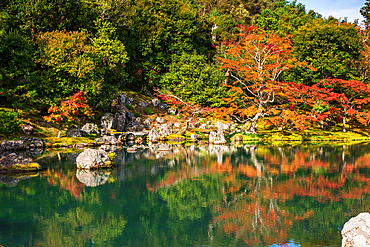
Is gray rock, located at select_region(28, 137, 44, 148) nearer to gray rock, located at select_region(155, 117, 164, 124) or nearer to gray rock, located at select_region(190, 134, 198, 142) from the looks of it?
gray rock, located at select_region(155, 117, 164, 124)

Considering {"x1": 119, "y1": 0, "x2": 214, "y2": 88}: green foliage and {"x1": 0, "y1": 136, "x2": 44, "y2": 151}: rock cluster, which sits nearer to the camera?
{"x1": 0, "y1": 136, "x2": 44, "y2": 151}: rock cluster

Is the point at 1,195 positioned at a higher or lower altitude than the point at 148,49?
lower

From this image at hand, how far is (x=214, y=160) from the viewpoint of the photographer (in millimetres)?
20781

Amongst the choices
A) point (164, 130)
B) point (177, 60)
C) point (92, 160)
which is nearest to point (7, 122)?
point (92, 160)

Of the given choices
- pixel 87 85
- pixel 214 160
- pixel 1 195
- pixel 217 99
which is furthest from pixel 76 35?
pixel 1 195

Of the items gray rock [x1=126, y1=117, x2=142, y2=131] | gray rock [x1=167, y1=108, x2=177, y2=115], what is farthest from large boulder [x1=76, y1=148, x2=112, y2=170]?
gray rock [x1=167, y1=108, x2=177, y2=115]

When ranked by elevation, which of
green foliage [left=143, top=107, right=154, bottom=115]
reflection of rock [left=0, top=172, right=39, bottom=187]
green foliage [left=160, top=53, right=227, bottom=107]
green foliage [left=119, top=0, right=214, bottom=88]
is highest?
green foliage [left=119, top=0, right=214, bottom=88]

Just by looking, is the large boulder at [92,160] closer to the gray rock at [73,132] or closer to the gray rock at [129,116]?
the gray rock at [73,132]

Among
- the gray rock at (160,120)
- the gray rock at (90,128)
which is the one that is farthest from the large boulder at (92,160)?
the gray rock at (160,120)

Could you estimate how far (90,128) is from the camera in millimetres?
31203

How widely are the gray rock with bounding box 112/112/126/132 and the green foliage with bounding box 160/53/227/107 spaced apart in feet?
27.5

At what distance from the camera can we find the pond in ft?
26.5

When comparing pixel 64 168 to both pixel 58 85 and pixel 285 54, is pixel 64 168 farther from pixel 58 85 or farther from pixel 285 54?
pixel 285 54

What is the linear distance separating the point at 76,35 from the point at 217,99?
17.5 meters
